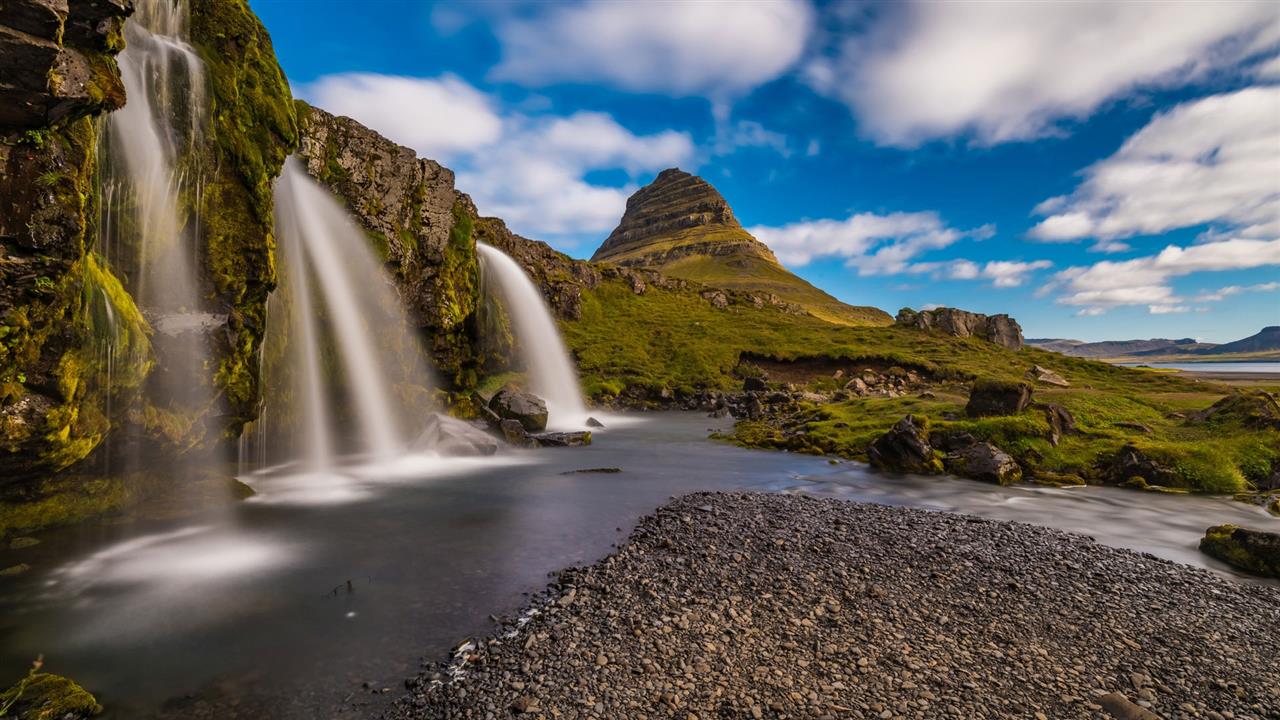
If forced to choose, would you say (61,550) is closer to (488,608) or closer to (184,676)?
(184,676)

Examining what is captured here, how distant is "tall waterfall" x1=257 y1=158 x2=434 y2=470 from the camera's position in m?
29.3

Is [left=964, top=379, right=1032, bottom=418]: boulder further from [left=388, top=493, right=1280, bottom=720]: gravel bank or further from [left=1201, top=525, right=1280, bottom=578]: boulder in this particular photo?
[left=388, top=493, right=1280, bottom=720]: gravel bank

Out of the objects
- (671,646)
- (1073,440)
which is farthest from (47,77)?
(1073,440)

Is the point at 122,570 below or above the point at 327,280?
below

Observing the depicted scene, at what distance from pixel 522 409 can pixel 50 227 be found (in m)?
28.9

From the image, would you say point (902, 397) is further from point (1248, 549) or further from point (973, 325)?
point (973, 325)

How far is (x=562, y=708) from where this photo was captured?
809 cm

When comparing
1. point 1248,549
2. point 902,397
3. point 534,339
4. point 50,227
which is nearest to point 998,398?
point 902,397

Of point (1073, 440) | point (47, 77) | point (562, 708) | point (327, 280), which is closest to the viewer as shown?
point (562, 708)

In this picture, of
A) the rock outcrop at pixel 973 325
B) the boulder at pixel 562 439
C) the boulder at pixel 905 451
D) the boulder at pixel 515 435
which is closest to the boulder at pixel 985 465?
the boulder at pixel 905 451

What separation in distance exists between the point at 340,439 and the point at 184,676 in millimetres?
25468

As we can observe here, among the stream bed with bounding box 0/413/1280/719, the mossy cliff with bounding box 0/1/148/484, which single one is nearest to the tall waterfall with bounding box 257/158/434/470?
the stream bed with bounding box 0/413/1280/719

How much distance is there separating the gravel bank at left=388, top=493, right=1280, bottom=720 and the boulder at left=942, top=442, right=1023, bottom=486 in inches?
430

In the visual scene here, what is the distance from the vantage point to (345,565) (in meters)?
14.6
